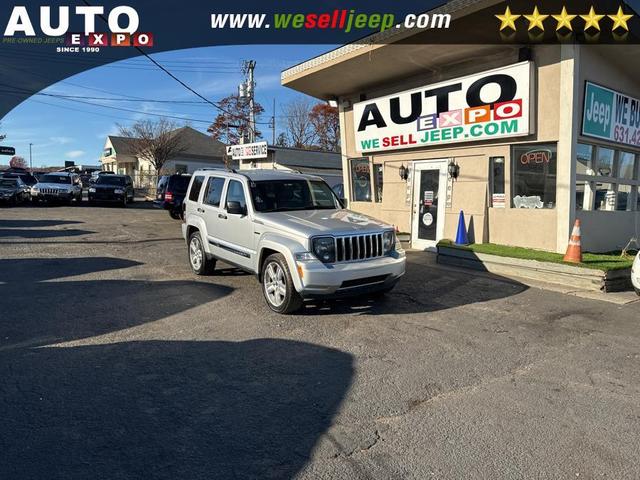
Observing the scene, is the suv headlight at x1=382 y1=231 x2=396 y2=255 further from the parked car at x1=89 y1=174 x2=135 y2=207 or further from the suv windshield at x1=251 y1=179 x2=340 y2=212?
the parked car at x1=89 y1=174 x2=135 y2=207

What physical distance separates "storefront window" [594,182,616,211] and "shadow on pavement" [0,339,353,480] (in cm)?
884

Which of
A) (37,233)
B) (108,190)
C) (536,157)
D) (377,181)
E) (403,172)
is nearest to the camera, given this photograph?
(536,157)

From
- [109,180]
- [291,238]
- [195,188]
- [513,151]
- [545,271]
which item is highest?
[109,180]

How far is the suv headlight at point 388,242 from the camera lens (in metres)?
6.41

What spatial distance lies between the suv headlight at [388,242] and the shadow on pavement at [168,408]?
6.64ft

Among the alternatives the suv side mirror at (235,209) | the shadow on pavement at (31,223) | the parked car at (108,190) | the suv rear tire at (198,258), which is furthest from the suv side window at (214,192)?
the parked car at (108,190)

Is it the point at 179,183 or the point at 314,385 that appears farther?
the point at 179,183

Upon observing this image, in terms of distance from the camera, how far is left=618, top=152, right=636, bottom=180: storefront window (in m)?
11.3

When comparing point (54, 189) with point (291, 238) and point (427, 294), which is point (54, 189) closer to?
point (291, 238)

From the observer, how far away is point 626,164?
38.1 ft

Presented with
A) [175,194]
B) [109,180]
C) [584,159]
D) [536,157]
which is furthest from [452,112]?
[109,180]

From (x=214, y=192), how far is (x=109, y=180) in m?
21.1

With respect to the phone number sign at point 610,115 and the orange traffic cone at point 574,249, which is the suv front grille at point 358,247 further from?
the phone number sign at point 610,115

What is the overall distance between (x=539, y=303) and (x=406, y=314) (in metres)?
2.33
